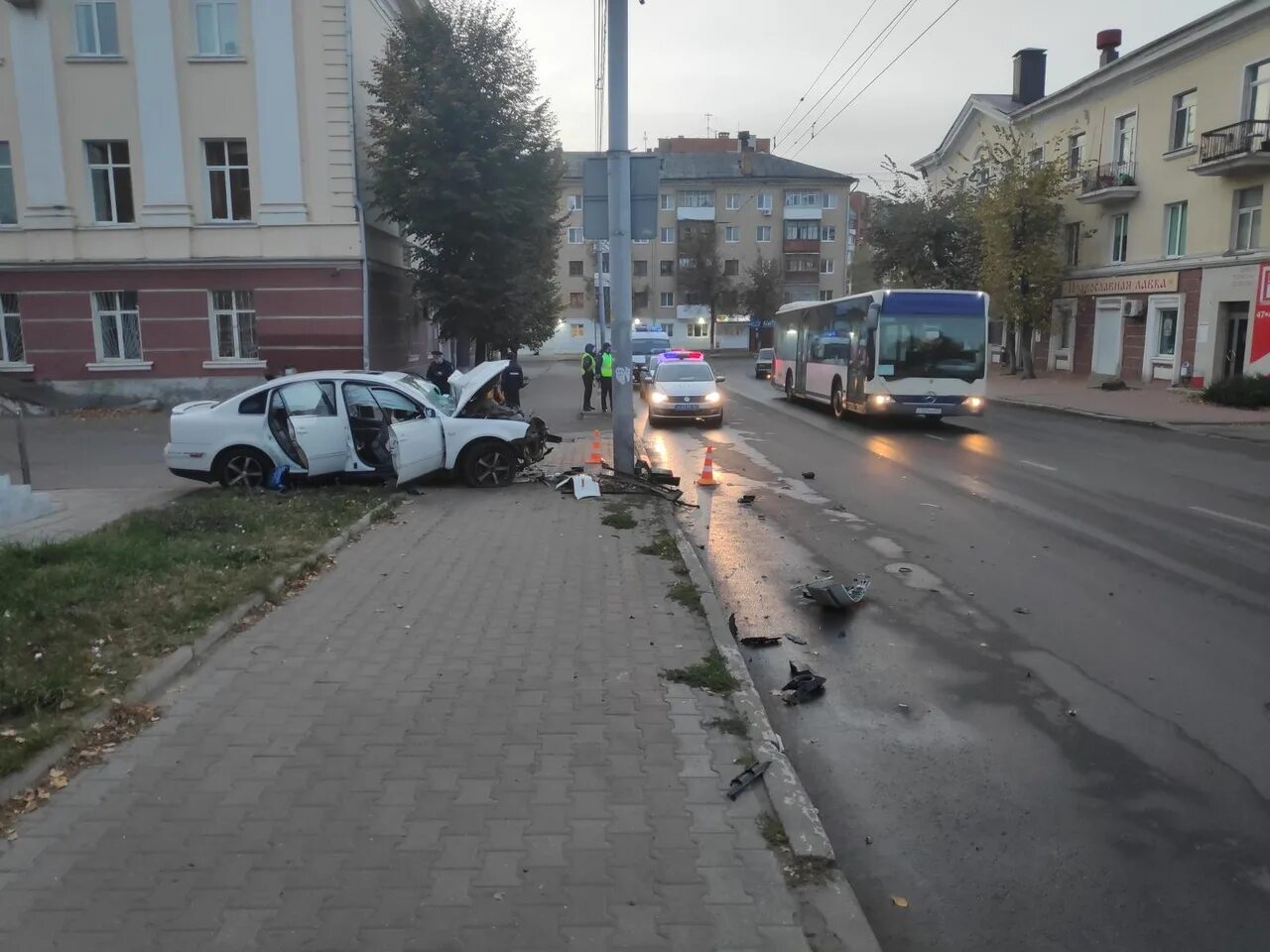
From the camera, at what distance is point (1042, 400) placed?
2852 centimetres

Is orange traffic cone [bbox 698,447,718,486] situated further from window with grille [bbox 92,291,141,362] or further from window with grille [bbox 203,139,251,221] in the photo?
window with grille [bbox 92,291,141,362]

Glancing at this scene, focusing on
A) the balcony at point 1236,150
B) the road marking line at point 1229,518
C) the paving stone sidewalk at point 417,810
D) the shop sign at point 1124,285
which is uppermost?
the balcony at point 1236,150

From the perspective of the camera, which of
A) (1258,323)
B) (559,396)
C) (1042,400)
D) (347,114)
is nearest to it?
(347,114)

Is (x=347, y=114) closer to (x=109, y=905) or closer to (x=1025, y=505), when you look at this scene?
(x=1025, y=505)

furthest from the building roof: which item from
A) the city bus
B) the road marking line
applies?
the road marking line

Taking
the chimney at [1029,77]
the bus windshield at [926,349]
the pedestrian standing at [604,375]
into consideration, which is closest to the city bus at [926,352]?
the bus windshield at [926,349]

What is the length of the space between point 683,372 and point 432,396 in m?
10.3

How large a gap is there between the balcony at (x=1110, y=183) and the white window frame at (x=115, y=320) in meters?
32.2

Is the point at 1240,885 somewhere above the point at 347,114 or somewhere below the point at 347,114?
below

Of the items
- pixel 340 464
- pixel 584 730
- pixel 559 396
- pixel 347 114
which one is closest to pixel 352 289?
pixel 347 114

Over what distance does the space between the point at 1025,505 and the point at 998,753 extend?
702cm

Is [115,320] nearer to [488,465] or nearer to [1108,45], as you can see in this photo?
[488,465]

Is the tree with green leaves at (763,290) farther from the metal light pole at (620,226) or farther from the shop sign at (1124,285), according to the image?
the metal light pole at (620,226)

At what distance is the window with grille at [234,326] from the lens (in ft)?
81.1
